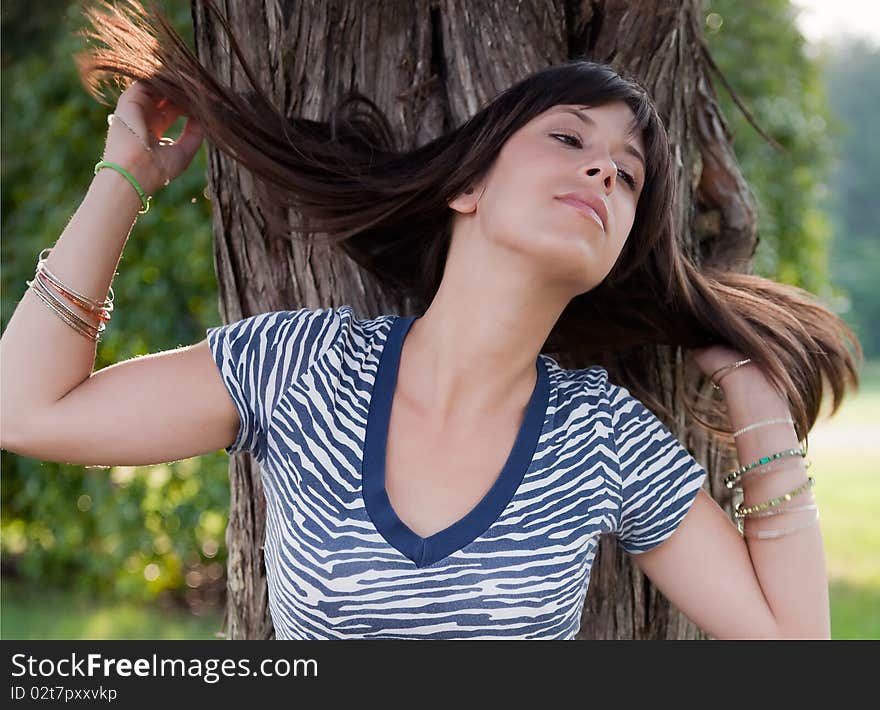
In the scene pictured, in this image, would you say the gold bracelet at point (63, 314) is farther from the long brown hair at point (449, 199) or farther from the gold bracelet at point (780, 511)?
the gold bracelet at point (780, 511)

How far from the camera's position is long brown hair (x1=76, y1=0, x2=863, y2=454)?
6.66 ft

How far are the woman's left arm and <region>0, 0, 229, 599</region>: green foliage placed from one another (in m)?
2.78

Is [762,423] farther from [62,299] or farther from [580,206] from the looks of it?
[62,299]

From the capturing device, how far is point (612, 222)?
1.92 meters

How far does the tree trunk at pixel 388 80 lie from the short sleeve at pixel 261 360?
0.42 metres

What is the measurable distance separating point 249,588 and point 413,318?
848 mm

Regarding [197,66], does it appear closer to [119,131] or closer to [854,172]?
[119,131]

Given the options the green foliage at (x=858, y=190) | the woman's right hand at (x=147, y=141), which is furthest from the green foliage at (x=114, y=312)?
the green foliage at (x=858, y=190)

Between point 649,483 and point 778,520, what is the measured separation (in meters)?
0.29

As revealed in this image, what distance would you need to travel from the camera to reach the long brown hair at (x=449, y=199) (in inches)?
79.9

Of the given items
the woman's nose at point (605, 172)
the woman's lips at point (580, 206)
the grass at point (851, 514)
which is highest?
the grass at point (851, 514)

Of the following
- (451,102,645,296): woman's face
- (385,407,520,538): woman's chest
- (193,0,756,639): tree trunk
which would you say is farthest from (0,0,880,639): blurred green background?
(451,102,645,296): woman's face

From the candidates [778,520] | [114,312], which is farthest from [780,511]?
[114,312]
